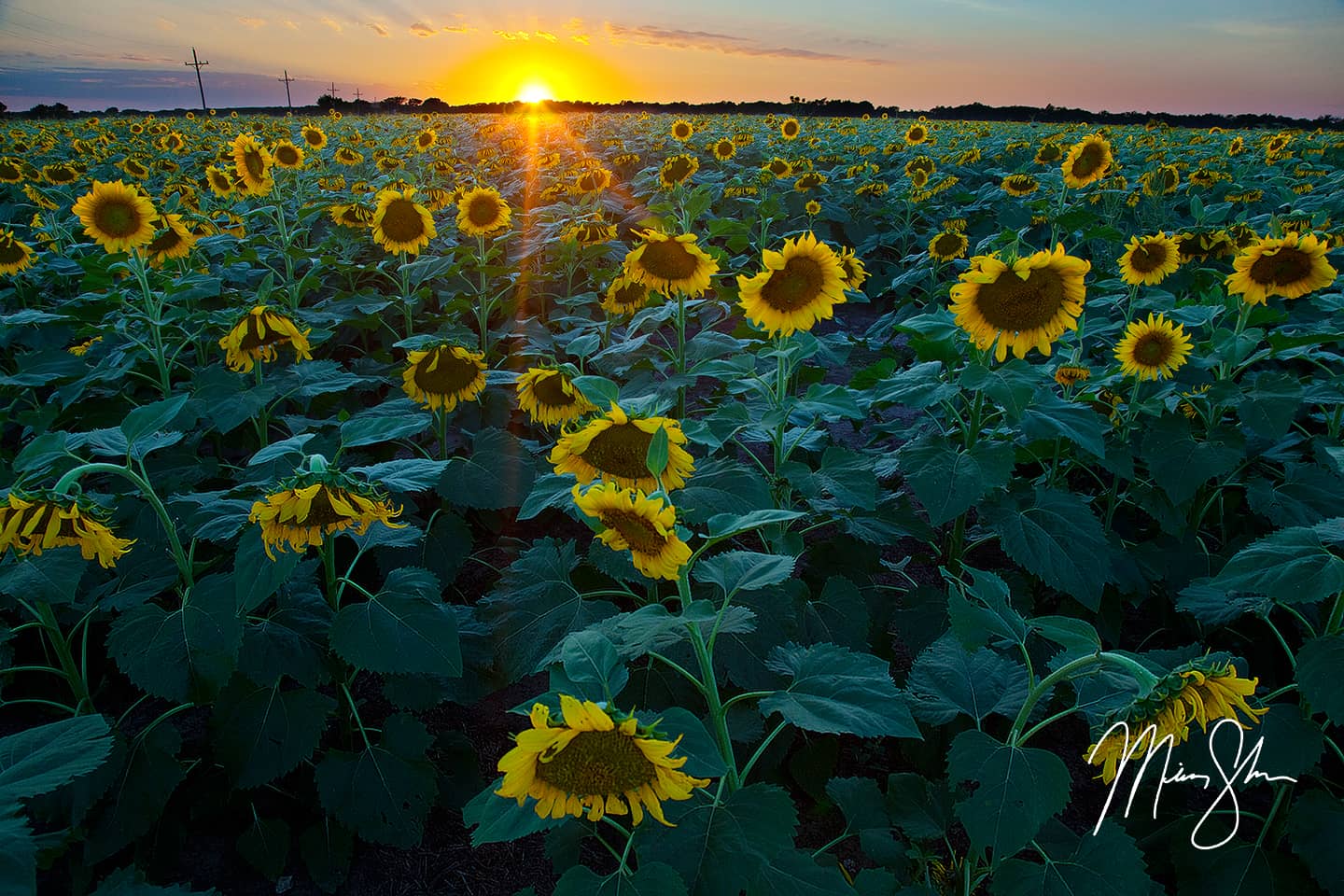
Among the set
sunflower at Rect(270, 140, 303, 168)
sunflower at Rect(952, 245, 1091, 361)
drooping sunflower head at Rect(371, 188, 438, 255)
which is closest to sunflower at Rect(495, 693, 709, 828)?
sunflower at Rect(952, 245, 1091, 361)

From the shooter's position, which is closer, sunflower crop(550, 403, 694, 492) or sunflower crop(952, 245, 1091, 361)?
sunflower crop(550, 403, 694, 492)

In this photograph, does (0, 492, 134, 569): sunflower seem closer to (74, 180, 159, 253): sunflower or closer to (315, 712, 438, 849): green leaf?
(315, 712, 438, 849): green leaf

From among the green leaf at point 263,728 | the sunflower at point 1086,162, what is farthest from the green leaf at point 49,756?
the sunflower at point 1086,162

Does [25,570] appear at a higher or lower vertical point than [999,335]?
lower

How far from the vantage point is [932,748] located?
2471 millimetres

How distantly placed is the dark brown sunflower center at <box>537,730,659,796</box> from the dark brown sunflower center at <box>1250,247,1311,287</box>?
3.52 m

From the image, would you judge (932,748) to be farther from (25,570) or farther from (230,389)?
(230,389)

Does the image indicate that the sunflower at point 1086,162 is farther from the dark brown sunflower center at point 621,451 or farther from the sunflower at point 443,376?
the dark brown sunflower center at point 621,451

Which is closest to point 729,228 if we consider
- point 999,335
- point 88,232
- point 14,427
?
point 999,335

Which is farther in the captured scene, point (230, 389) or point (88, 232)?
point (88, 232)

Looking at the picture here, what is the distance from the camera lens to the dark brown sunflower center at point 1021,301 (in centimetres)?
238

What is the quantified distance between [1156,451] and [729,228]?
7.00ft

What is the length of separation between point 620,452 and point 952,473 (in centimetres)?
125

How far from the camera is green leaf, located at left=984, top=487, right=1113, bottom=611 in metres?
2.45
